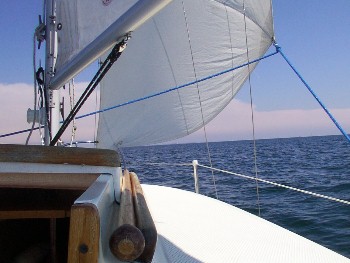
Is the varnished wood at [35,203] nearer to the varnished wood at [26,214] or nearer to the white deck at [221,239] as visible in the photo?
the varnished wood at [26,214]

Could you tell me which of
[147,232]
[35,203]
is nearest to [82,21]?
[35,203]

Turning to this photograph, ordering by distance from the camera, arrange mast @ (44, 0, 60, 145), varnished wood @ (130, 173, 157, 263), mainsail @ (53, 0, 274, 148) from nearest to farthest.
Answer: varnished wood @ (130, 173, 157, 263), mast @ (44, 0, 60, 145), mainsail @ (53, 0, 274, 148)

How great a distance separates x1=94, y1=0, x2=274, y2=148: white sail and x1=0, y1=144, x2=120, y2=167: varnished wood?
290 centimetres

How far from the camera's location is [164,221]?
2.84 m

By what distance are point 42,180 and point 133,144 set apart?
312 centimetres

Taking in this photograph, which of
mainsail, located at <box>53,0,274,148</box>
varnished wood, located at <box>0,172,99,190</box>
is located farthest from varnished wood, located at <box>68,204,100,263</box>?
mainsail, located at <box>53,0,274,148</box>

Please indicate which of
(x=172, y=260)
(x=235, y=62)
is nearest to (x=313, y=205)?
(x=235, y=62)

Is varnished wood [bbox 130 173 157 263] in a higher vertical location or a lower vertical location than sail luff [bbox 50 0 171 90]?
lower

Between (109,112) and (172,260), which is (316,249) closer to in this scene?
(172,260)

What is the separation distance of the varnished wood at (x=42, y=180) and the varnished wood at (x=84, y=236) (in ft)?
1.74

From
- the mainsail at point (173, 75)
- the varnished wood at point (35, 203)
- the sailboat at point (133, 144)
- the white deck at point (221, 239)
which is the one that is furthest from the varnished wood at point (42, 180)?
the mainsail at point (173, 75)

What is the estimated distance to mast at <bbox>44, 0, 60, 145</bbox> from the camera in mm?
3287

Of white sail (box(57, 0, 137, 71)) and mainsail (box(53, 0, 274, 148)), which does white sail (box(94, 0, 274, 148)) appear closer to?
mainsail (box(53, 0, 274, 148))

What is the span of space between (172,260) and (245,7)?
266cm
